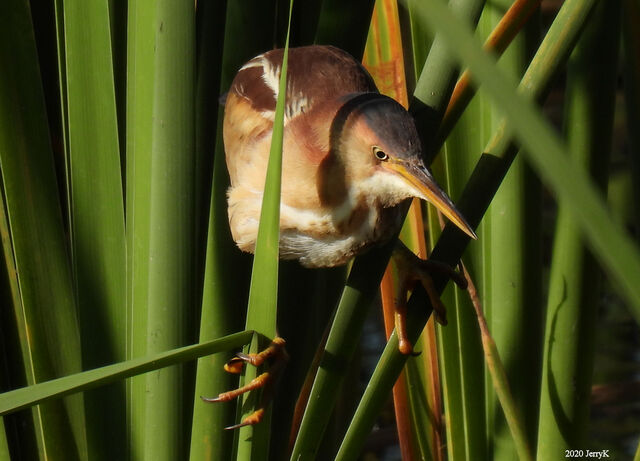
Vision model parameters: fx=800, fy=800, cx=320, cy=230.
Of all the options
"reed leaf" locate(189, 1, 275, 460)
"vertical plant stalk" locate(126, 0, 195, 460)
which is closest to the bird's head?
"reed leaf" locate(189, 1, 275, 460)

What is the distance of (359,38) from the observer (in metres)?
1.05

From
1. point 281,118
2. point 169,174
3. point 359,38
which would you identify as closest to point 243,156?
point 359,38

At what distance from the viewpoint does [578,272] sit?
109 centimetres

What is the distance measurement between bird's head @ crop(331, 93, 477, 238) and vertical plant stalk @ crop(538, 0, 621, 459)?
0.70 ft

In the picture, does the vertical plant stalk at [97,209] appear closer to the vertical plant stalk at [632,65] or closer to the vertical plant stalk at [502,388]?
the vertical plant stalk at [502,388]

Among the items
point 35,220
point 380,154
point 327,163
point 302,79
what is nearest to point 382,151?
point 380,154

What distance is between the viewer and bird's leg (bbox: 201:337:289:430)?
2.69ft

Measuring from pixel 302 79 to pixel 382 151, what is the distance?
0.76 ft

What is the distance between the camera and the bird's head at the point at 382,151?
98 cm

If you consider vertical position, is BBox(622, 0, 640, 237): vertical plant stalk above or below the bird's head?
above

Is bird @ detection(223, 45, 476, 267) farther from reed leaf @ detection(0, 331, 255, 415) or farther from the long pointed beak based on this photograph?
reed leaf @ detection(0, 331, 255, 415)

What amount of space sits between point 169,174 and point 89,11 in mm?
239

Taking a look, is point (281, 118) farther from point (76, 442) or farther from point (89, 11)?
point (76, 442)

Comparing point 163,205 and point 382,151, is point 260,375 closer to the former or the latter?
point 163,205
